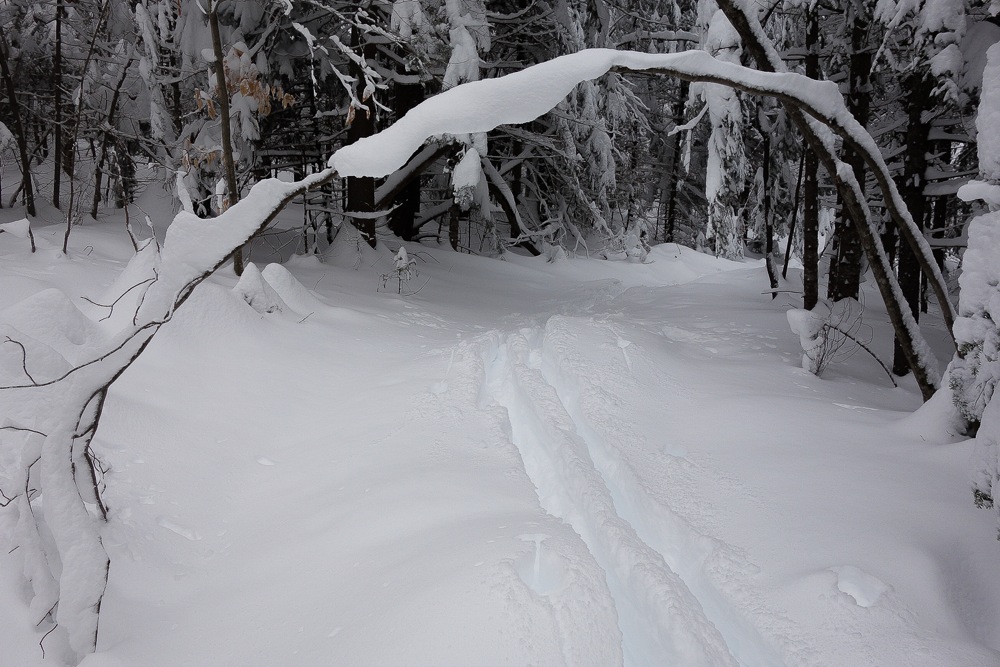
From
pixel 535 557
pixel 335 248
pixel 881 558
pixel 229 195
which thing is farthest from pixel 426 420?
pixel 335 248

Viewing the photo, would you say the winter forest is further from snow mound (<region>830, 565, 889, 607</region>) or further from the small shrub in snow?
the small shrub in snow

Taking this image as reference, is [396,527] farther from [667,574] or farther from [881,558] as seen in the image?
[881,558]

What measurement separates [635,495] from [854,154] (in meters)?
5.87

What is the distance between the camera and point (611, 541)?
2854 mm

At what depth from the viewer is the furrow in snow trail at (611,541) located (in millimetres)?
2320

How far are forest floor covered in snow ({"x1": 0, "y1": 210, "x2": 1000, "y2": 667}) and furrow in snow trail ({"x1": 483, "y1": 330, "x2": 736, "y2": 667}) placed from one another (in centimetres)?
2

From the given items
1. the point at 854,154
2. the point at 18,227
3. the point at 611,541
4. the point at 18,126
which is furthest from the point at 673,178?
the point at 611,541

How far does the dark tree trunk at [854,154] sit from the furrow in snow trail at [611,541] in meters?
4.95

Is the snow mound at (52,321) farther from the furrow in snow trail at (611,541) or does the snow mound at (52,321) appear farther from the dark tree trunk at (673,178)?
the dark tree trunk at (673,178)

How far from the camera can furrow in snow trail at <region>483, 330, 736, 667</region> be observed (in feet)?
7.61

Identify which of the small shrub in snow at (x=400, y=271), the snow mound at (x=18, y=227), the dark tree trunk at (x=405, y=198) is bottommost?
the small shrub in snow at (x=400, y=271)

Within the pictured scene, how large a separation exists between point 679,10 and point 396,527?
1705cm

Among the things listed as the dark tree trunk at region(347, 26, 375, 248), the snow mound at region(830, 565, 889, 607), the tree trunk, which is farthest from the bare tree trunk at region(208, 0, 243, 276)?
the snow mound at region(830, 565, 889, 607)

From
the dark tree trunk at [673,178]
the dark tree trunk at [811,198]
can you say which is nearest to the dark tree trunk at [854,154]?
the dark tree trunk at [811,198]
